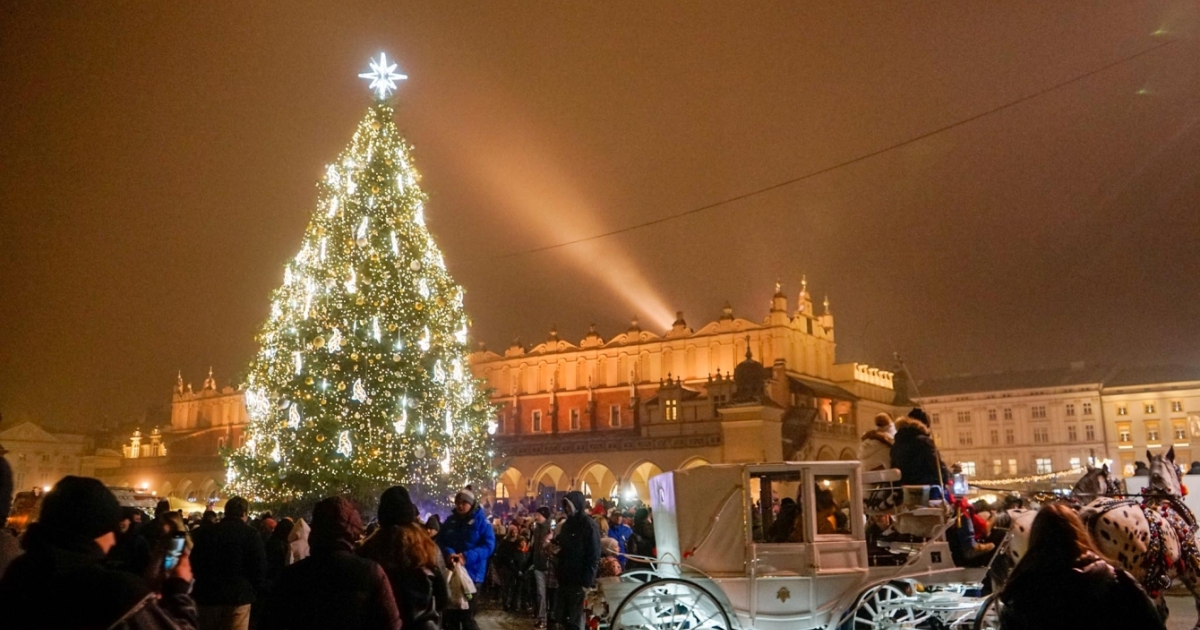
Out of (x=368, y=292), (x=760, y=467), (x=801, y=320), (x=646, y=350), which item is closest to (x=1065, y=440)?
(x=801, y=320)

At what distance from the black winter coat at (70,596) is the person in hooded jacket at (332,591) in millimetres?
823

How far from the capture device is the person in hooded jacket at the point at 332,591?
3.57m

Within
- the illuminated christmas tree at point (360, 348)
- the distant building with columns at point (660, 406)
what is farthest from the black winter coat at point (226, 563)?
the distant building with columns at point (660, 406)

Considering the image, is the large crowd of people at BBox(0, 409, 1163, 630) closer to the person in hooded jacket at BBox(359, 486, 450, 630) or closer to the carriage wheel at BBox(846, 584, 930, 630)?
the person in hooded jacket at BBox(359, 486, 450, 630)

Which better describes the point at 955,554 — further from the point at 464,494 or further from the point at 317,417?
the point at 317,417

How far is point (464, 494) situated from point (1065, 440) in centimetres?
7204

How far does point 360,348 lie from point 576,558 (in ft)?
36.2

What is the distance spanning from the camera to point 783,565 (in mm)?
7934

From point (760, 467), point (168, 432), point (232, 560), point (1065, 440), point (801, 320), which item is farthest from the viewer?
point (168, 432)

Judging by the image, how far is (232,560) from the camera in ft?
21.4

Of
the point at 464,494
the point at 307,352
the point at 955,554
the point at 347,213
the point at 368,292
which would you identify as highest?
the point at 347,213

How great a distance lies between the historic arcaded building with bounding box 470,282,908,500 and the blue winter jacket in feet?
101

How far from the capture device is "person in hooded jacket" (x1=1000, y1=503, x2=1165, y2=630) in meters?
3.35

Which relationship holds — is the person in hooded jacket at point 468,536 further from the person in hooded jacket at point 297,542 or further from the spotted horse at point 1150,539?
the spotted horse at point 1150,539
